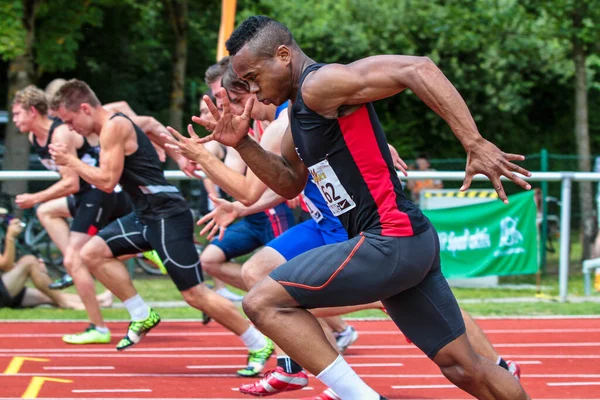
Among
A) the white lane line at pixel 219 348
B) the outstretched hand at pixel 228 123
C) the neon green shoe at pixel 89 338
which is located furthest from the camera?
the neon green shoe at pixel 89 338

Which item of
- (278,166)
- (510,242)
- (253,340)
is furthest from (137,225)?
(510,242)

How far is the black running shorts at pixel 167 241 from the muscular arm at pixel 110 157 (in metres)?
0.49

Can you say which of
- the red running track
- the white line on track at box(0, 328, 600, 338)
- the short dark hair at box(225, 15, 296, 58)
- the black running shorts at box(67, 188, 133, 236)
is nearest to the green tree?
the black running shorts at box(67, 188, 133, 236)

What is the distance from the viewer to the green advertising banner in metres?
11.6

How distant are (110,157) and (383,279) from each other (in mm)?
A: 3662

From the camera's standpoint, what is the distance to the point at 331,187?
176 inches

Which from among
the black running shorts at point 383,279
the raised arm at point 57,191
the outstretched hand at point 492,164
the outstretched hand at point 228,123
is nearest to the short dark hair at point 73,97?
the raised arm at point 57,191

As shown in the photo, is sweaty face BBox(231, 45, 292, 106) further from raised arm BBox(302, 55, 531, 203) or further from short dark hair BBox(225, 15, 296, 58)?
raised arm BBox(302, 55, 531, 203)

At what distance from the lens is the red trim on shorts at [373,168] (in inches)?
172

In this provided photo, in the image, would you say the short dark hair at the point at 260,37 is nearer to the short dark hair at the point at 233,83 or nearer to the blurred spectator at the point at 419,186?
the short dark hair at the point at 233,83

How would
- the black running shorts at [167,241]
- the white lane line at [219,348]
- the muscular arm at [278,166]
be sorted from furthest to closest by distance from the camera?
the white lane line at [219,348] < the black running shorts at [167,241] < the muscular arm at [278,166]

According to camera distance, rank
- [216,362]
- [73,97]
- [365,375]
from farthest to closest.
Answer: [73,97]
[216,362]
[365,375]

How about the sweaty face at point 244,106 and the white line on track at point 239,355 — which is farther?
the white line on track at point 239,355

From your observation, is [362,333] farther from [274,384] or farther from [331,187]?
[331,187]
